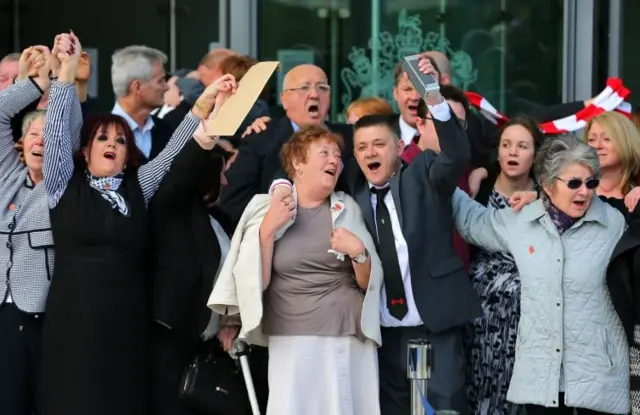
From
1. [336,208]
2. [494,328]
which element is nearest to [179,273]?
[336,208]

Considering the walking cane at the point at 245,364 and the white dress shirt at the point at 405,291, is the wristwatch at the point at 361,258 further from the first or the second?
the walking cane at the point at 245,364

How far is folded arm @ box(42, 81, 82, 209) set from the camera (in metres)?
6.66

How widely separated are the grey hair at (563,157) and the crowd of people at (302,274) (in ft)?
0.04

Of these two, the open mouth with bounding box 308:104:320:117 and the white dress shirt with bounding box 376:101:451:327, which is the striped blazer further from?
the white dress shirt with bounding box 376:101:451:327

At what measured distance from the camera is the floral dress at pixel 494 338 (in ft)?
22.8

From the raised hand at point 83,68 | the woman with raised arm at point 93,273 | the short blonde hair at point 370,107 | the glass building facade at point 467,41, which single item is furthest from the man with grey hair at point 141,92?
the glass building facade at point 467,41

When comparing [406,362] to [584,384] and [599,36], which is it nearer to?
[584,384]

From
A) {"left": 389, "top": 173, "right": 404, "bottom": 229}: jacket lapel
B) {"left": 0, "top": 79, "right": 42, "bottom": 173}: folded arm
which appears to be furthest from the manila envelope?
{"left": 0, "top": 79, "right": 42, "bottom": 173}: folded arm

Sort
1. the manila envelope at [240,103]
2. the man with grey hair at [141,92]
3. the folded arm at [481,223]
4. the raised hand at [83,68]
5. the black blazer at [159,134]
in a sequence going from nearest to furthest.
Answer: the manila envelope at [240,103] < the folded arm at [481,223] < the raised hand at [83,68] < the black blazer at [159,134] < the man with grey hair at [141,92]

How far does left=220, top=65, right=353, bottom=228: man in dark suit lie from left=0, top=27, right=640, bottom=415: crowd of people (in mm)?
243

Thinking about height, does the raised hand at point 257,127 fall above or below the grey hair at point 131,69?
below

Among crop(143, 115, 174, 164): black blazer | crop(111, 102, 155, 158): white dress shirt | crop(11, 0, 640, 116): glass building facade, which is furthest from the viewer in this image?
crop(11, 0, 640, 116): glass building facade

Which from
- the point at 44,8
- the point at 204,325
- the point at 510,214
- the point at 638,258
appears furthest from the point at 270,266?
the point at 44,8

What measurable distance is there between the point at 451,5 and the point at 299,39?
1.16m
